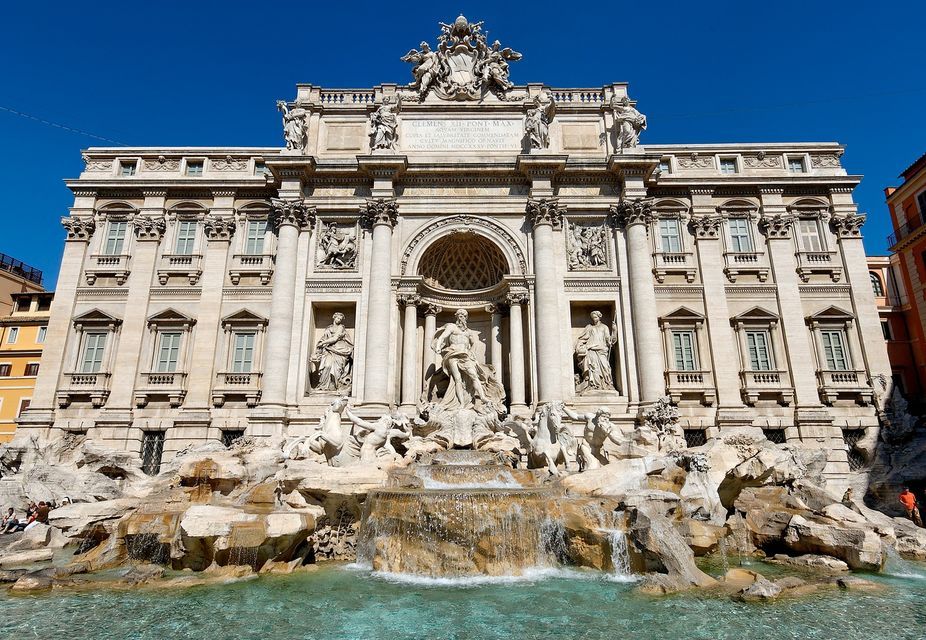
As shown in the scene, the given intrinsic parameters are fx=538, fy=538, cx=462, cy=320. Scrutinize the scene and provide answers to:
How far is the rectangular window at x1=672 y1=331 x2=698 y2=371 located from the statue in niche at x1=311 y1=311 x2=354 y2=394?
1313 cm

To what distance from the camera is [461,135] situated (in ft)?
78.1

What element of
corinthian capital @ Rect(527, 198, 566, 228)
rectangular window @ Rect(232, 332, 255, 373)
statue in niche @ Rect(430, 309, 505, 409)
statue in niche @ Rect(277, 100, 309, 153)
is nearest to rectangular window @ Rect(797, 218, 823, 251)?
corinthian capital @ Rect(527, 198, 566, 228)

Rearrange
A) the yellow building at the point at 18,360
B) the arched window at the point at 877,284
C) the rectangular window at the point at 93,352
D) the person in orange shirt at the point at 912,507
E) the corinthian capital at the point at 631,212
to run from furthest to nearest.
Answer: the arched window at the point at 877,284 < the yellow building at the point at 18,360 < the corinthian capital at the point at 631,212 < the rectangular window at the point at 93,352 < the person in orange shirt at the point at 912,507

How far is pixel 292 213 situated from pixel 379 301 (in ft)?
17.6

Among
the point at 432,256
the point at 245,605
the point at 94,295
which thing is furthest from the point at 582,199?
the point at 94,295

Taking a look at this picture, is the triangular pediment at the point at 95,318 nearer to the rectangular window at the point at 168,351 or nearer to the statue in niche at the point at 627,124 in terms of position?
the rectangular window at the point at 168,351

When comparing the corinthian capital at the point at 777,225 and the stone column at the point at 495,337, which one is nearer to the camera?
the stone column at the point at 495,337

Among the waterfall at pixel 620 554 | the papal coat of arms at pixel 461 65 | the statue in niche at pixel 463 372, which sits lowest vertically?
the waterfall at pixel 620 554

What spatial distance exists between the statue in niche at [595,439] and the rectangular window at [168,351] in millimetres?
16413

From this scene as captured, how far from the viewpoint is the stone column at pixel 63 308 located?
69.5 feet

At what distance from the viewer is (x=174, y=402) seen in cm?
2112

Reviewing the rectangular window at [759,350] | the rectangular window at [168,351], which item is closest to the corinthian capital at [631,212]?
the rectangular window at [759,350]

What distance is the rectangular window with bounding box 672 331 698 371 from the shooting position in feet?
71.4

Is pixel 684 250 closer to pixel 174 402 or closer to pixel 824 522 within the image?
pixel 824 522
